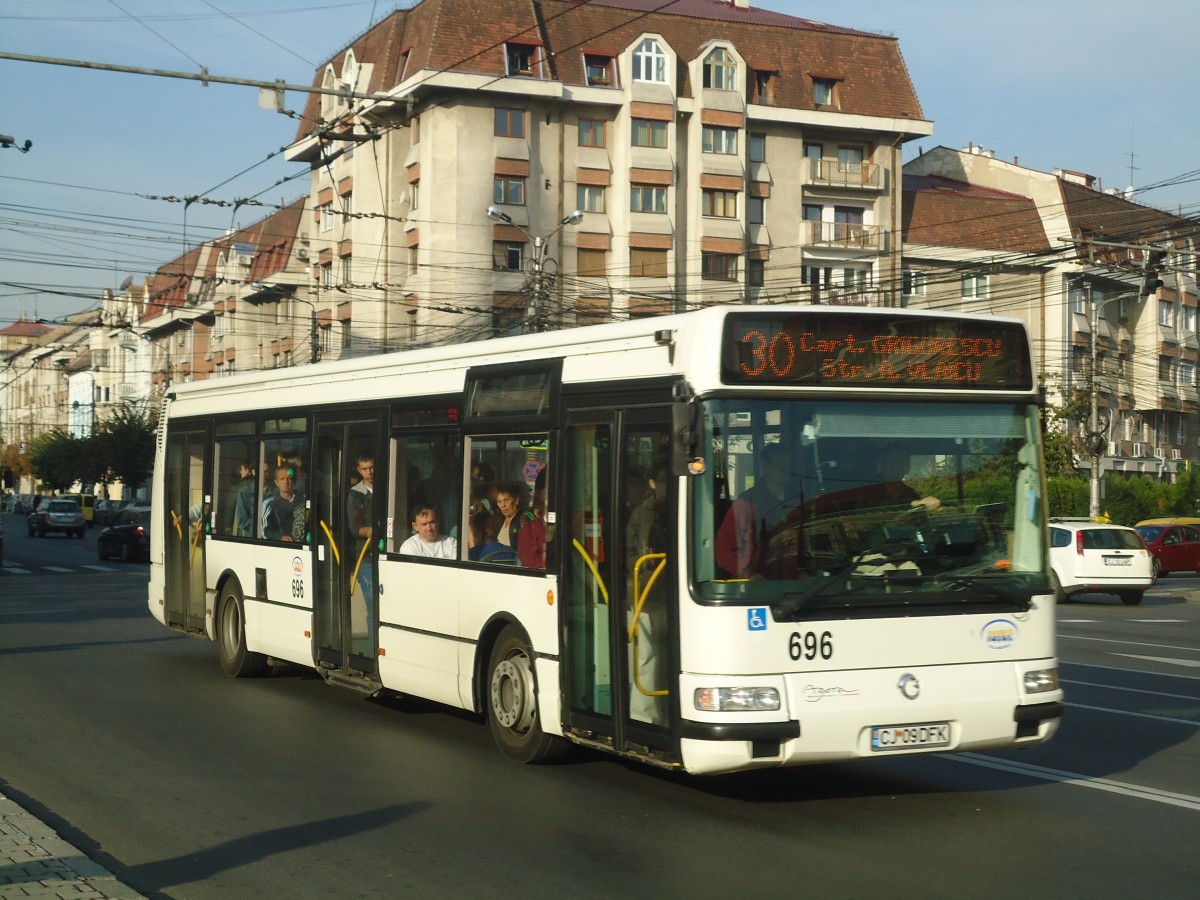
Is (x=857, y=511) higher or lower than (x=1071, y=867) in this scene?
higher

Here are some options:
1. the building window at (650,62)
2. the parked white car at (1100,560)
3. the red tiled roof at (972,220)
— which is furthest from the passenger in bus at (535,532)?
the red tiled roof at (972,220)

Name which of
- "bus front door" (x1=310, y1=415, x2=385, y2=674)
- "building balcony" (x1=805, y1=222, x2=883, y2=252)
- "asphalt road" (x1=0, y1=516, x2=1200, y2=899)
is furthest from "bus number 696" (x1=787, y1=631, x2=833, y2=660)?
"building balcony" (x1=805, y1=222, x2=883, y2=252)

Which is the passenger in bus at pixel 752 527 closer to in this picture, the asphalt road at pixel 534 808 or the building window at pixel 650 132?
the asphalt road at pixel 534 808

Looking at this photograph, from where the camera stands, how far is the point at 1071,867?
6.94 metres

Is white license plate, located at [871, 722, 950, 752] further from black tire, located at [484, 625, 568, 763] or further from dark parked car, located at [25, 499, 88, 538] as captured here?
dark parked car, located at [25, 499, 88, 538]

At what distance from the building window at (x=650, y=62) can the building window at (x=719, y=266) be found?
6834 mm

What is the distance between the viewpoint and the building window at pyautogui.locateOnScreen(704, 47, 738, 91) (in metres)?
59.7

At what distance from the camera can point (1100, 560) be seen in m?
29.2

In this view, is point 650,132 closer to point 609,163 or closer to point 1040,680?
point 609,163

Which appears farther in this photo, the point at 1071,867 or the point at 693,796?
the point at 693,796

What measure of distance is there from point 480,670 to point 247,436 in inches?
211

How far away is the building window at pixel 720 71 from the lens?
5972 cm

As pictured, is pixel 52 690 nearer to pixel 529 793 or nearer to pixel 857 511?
pixel 529 793

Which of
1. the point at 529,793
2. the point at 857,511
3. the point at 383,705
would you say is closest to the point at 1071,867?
the point at 857,511
